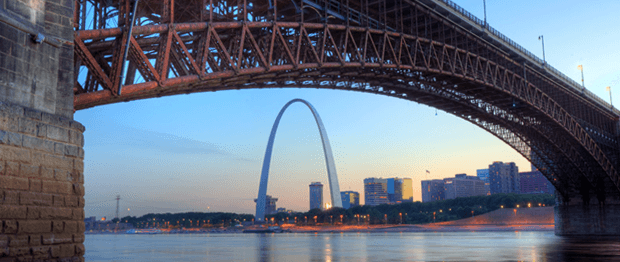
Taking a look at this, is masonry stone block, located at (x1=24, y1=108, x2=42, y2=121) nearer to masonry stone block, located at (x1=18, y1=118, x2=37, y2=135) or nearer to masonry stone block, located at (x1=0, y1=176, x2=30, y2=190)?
masonry stone block, located at (x1=18, y1=118, x2=37, y2=135)

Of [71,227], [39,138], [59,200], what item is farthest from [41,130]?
[71,227]

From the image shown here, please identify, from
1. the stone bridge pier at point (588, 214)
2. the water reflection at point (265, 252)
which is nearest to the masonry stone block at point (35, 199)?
the water reflection at point (265, 252)

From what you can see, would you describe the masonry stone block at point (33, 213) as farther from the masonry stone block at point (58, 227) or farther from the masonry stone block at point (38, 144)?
the masonry stone block at point (38, 144)

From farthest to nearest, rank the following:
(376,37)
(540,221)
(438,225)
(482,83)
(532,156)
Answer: (438,225)
(540,221)
(532,156)
(482,83)
(376,37)

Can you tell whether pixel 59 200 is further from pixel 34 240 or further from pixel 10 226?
pixel 10 226

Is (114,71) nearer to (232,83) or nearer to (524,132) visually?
(232,83)

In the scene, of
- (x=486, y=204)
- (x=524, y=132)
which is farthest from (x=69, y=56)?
(x=486, y=204)
